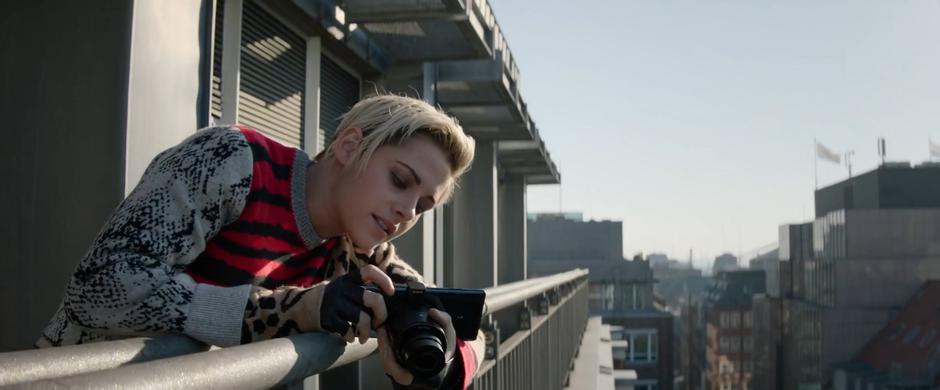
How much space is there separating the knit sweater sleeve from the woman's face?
355 mm

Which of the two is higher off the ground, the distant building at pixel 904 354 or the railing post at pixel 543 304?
the railing post at pixel 543 304

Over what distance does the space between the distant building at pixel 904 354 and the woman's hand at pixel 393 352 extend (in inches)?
2544

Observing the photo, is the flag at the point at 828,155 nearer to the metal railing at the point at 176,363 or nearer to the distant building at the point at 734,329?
the distant building at the point at 734,329

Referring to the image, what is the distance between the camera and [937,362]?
199 ft

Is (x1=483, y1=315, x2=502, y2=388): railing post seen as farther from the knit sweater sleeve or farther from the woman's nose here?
the knit sweater sleeve

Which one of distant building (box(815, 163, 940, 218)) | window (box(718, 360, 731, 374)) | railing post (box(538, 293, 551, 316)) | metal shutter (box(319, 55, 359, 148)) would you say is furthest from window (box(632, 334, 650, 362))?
railing post (box(538, 293, 551, 316))

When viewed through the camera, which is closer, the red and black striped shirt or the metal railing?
the metal railing

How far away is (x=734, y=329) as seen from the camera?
9669 cm

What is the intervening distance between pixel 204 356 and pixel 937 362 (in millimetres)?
68348

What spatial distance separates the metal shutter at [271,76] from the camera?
6156 mm

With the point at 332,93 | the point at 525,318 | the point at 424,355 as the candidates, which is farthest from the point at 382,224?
the point at 332,93

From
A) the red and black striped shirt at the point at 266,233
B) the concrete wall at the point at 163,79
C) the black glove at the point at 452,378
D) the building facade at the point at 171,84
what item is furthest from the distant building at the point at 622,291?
the black glove at the point at 452,378

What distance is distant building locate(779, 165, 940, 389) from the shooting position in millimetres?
69250

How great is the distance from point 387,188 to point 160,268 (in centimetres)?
58
